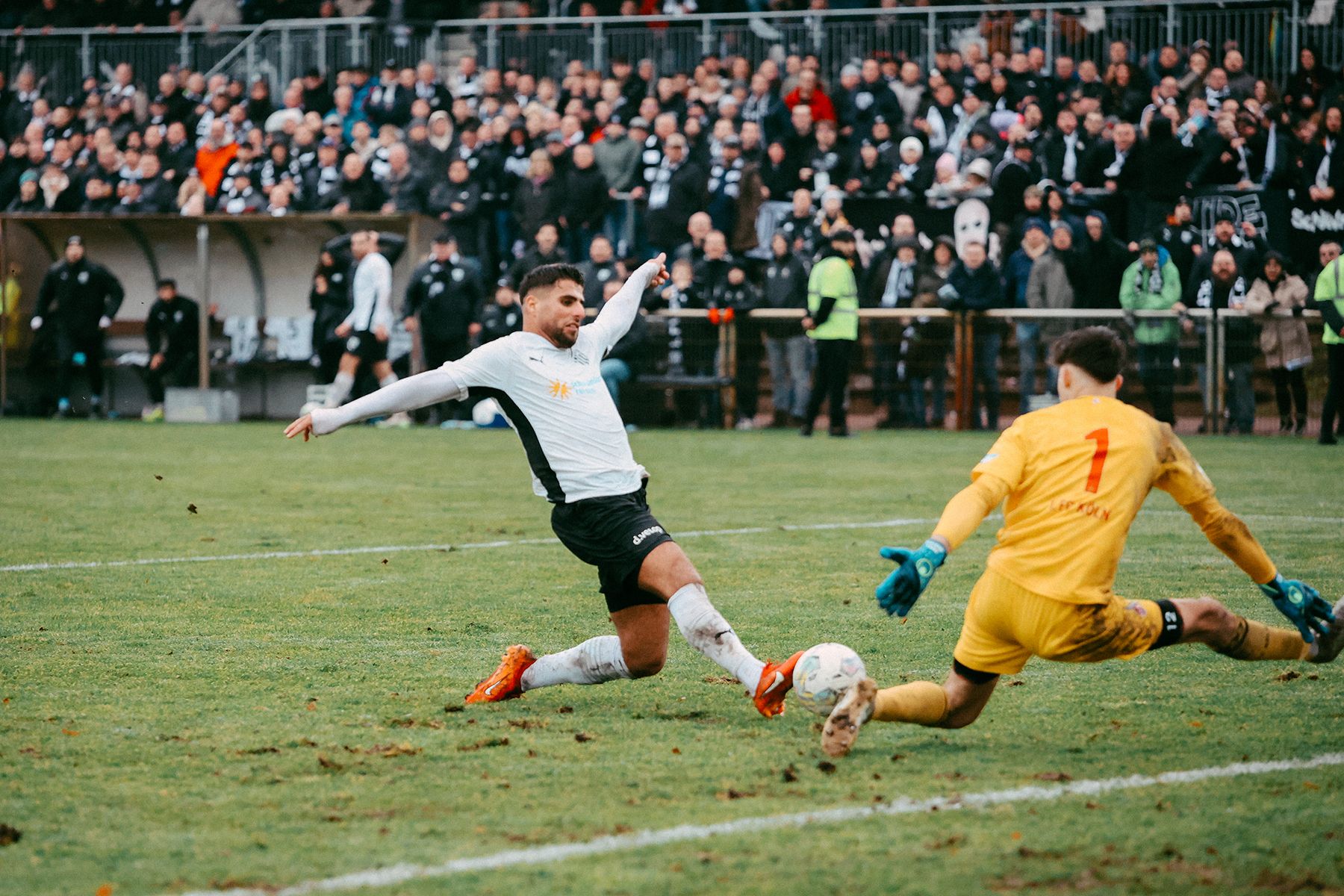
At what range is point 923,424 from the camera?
19391mm

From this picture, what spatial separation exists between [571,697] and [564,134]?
52.3ft

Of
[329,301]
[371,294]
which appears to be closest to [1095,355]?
[371,294]

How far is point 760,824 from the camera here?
4176 mm

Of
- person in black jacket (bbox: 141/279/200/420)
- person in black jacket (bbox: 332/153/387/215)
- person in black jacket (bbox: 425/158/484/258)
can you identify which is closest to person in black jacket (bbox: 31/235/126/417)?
person in black jacket (bbox: 141/279/200/420)

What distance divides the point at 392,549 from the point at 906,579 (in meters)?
5.78

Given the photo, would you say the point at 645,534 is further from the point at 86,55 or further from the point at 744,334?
the point at 86,55

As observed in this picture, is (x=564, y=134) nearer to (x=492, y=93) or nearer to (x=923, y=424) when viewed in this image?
(x=492, y=93)

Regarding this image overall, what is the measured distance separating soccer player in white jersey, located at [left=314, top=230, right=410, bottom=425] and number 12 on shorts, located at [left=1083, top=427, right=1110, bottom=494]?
16.1 meters

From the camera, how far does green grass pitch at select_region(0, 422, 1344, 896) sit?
3.88 metres

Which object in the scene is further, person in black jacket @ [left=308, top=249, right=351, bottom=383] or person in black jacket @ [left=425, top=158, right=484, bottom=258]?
person in black jacket @ [left=308, top=249, right=351, bottom=383]

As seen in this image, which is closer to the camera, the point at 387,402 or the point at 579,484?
the point at 387,402

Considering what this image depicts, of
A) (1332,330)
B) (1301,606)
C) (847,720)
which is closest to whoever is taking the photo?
(847,720)

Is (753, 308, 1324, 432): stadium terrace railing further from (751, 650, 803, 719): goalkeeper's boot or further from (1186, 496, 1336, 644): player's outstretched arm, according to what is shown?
(751, 650, 803, 719): goalkeeper's boot

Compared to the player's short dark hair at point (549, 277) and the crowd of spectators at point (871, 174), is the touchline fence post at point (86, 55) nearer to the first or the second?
the crowd of spectators at point (871, 174)
